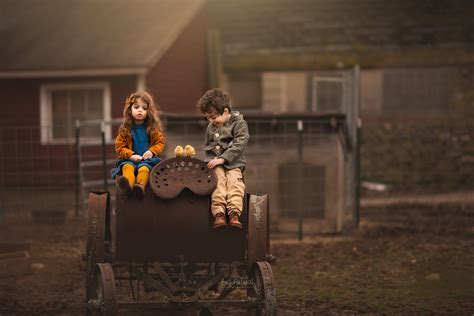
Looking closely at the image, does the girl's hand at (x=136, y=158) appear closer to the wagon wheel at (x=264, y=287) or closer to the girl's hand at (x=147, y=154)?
the girl's hand at (x=147, y=154)

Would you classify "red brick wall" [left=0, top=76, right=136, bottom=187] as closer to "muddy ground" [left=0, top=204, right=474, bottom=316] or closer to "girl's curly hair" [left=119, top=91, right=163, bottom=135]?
"muddy ground" [left=0, top=204, right=474, bottom=316]

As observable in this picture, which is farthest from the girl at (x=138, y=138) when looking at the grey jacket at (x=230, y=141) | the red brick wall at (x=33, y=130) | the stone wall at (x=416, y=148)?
the stone wall at (x=416, y=148)

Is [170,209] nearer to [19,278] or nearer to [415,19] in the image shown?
[19,278]

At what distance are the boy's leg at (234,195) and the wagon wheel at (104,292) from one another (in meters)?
0.91

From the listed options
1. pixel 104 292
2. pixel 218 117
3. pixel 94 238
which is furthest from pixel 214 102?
pixel 104 292

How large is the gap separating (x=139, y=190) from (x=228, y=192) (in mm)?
634

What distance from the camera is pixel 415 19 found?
64.4 ft

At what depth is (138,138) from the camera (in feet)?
22.2

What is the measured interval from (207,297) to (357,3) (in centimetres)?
1317

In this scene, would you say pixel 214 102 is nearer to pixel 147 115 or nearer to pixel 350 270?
pixel 147 115

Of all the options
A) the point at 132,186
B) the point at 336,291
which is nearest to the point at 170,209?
the point at 132,186

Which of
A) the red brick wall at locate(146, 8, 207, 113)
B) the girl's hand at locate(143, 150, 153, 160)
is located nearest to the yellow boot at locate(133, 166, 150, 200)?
the girl's hand at locate(143, 150, 153, 160)

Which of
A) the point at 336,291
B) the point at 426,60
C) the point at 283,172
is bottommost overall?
the point at 336,291

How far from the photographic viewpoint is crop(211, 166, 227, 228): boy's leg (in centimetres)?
622
